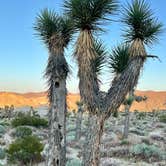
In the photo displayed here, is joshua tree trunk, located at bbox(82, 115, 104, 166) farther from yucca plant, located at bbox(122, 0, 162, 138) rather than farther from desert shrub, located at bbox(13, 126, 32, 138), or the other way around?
desert shrub, located at bbox(13, 126, 32, 138)

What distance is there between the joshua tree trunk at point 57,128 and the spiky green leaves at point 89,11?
1.58 meters

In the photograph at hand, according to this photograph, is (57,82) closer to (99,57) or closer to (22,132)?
(99,57)

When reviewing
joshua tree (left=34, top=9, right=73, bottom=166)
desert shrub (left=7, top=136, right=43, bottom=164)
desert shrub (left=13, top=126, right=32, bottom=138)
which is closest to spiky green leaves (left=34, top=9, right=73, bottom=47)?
joshua tree (left=34, top=9, right=73, bottom=166)

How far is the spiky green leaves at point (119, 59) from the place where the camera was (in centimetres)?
1065

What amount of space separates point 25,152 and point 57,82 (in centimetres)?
583

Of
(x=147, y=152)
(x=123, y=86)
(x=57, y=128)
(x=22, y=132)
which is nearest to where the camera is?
(x=123, y=86)

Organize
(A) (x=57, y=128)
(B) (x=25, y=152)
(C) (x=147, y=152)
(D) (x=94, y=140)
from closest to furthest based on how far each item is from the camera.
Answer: (D) (x=94, y=140)
(A) (x=57, y=128)
(B) (x=25, y=152)
(C) (x=147, y=152)

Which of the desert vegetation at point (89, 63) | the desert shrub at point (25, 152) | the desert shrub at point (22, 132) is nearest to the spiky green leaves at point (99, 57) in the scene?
the desert vegetation at point (89, 63)

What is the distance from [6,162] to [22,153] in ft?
2.51

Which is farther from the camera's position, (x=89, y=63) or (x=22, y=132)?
(x=22, y=132)

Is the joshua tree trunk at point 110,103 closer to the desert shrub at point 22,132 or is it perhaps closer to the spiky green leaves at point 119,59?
the spiky green leaves at point 119,59

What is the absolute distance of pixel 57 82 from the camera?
1022cm

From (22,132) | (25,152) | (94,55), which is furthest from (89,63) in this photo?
(22,132)

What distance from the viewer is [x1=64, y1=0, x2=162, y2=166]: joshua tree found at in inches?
370
